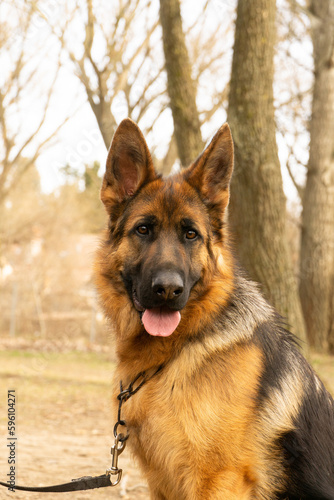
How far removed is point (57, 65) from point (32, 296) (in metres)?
9.64

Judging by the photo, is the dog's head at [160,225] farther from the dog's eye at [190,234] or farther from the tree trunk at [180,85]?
the tree trunk at [180,85]

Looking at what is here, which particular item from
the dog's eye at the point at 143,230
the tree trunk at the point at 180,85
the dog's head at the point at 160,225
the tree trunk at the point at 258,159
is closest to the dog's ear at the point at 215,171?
the dog's head at the point at 160,225

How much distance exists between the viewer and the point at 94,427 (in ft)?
24.8

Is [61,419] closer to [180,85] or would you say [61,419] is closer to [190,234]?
[180,85]

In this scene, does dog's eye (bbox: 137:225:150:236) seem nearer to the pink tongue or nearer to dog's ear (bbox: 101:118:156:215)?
dog's ear (bbox: 101:118:156:215)

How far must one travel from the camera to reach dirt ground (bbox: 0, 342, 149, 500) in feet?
15.1

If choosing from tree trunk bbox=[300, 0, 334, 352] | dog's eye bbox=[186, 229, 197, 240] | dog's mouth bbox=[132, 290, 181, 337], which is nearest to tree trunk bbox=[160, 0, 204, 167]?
dog's eye bbox=[186, 229, 197, 240]

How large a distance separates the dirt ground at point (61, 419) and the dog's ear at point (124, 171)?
196 centimetres

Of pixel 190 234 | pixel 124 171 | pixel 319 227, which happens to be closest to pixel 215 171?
pixel 190 234

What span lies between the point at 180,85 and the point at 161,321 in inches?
201

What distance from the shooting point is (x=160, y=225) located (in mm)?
3205

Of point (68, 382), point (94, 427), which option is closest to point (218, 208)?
Result: point (94, 427)

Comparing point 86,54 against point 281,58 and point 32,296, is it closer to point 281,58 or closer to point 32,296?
point 281,58

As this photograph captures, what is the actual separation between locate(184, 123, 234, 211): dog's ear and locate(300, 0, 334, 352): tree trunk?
11.3 metres
